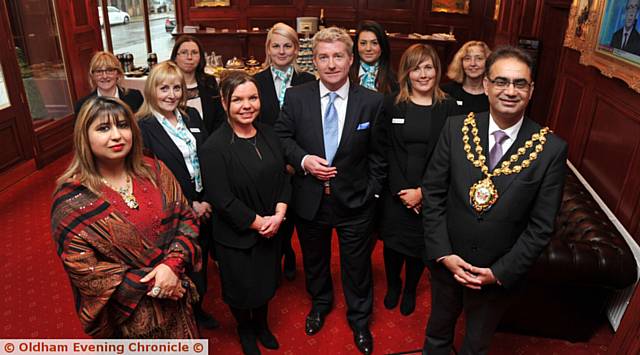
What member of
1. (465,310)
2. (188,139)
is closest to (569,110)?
(465,310)

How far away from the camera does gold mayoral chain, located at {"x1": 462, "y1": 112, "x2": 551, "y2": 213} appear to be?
196cm

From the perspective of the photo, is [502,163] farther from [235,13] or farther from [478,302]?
[235,13]

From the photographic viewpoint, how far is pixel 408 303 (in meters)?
3.24

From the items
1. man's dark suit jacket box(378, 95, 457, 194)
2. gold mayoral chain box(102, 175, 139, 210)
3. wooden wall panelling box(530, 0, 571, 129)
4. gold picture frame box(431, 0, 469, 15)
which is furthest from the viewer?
gold picture frame box(431, 0, 469, 15)

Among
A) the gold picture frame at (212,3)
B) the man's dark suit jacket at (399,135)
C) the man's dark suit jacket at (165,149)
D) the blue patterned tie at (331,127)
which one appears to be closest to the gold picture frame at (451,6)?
the gold picture frame at (212,3)

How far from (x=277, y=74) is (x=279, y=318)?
5.85ft

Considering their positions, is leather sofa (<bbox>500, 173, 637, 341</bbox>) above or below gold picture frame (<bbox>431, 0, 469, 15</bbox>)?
below

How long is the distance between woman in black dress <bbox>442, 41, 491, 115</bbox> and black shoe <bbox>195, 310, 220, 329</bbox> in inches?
92.3

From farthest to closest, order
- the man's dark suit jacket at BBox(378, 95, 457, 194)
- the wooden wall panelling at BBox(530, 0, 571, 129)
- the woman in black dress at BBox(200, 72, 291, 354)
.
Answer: the wooden wall panelling at BBox(530, 0, 571, 129), the man's dark suit jacket at BBox(378, 95, 457, 194), the woman in black dress at BBox(200, 72, 291, 354)

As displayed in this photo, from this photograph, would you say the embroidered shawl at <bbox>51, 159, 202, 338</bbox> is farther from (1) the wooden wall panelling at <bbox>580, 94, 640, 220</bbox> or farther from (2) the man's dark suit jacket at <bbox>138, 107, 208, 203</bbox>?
(1) the wooden wall panelling at <bbox>580, 94, 640, 220</bbox>

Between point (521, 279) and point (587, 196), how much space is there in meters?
1.65

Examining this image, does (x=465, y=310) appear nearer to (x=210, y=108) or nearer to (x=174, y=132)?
(x=174, y=132)

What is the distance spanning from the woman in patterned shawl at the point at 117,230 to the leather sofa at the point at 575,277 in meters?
1.87

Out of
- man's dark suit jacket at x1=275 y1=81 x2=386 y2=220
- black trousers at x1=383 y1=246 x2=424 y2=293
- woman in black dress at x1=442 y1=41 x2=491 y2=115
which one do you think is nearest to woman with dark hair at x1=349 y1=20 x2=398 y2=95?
woman in black dress at x1=442 y1=41 x2=491 y2=115
